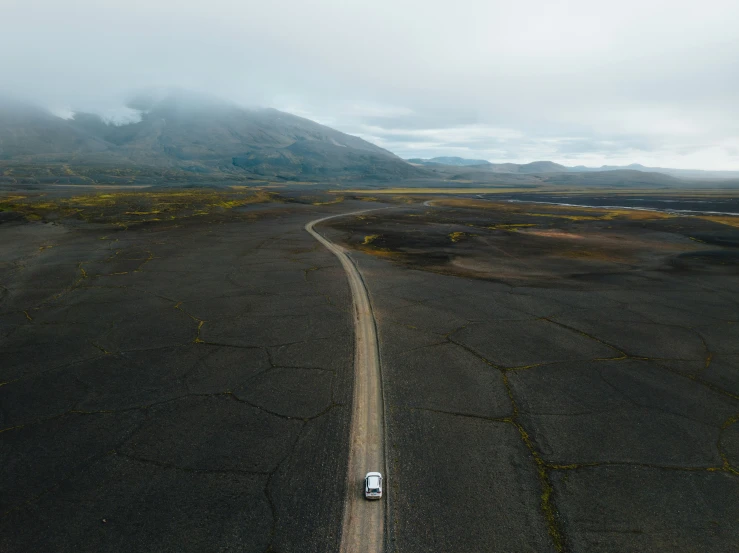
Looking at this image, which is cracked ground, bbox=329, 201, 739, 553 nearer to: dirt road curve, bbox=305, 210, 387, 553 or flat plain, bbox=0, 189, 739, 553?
flat plain, bbox=0, 189, 739, 553

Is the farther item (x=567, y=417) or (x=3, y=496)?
(x=567, y=417)

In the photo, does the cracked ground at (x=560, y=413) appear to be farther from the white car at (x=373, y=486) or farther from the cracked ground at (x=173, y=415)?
the cracked ground at (x=173, y=415)

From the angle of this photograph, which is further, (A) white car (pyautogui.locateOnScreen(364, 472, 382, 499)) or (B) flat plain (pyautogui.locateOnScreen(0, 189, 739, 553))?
(A) white car (pyautogui.locateOnScreen(364, 472, 382, 499))

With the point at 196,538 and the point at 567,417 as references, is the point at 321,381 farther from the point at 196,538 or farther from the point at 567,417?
the point at 567,417

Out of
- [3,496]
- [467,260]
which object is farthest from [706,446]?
[467,260]

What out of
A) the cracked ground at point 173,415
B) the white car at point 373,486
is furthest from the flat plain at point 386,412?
the white car at point 373,486

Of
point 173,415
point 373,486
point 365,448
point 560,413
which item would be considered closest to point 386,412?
point 365,448

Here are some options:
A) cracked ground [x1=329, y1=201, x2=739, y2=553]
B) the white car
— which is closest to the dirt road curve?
the white car
